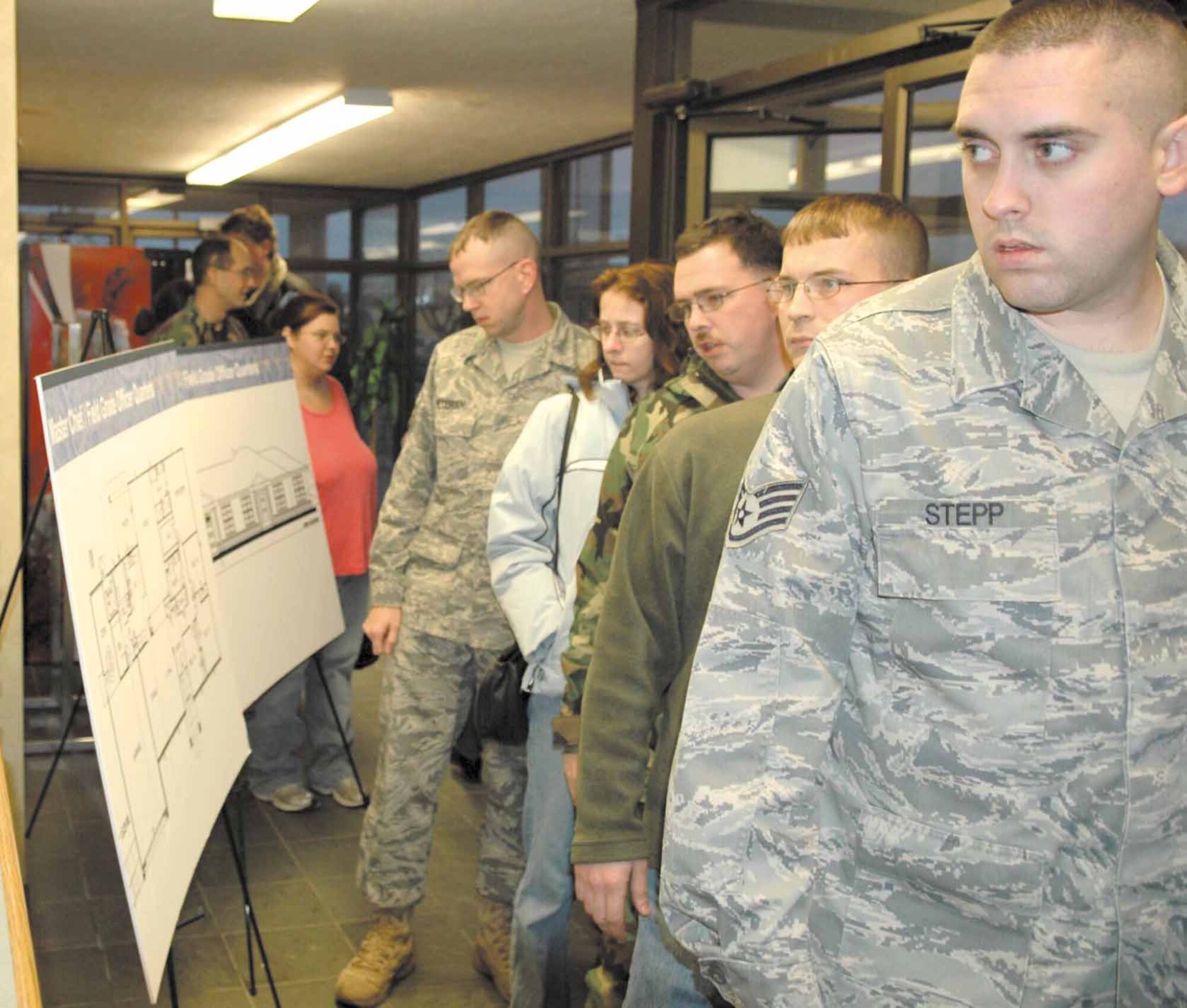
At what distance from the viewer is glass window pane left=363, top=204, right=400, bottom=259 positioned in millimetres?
12273

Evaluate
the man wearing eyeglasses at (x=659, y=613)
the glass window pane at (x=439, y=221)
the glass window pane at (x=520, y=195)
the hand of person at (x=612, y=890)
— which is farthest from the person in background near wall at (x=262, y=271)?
the glass window pane at (x=439, y=221)

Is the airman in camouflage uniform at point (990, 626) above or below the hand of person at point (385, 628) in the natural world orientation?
above

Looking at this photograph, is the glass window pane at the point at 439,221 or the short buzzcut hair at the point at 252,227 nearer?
the short buzzcut hair at the point at 252,227

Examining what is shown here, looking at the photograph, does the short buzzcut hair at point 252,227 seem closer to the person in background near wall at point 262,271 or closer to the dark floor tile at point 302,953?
the person in background near wall at point 262,271

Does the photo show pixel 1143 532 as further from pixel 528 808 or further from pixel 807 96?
pixel 807 96

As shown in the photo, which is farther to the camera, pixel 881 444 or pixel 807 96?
pixel 807 96

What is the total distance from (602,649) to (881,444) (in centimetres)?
71

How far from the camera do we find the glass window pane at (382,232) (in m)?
12.3

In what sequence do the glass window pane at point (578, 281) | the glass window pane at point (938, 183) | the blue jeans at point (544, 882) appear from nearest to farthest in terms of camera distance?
the blue jeans at point (544, 882) < the glass window pane at point (938, 183) < the glass window pane at point (578, 281)

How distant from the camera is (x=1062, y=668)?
125 cm

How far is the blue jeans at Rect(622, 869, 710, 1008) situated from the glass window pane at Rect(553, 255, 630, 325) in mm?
7198

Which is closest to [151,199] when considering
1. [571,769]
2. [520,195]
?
[520,195]

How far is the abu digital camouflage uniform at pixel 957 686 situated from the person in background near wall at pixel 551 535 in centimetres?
137

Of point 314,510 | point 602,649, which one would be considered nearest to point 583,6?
point 314,510
